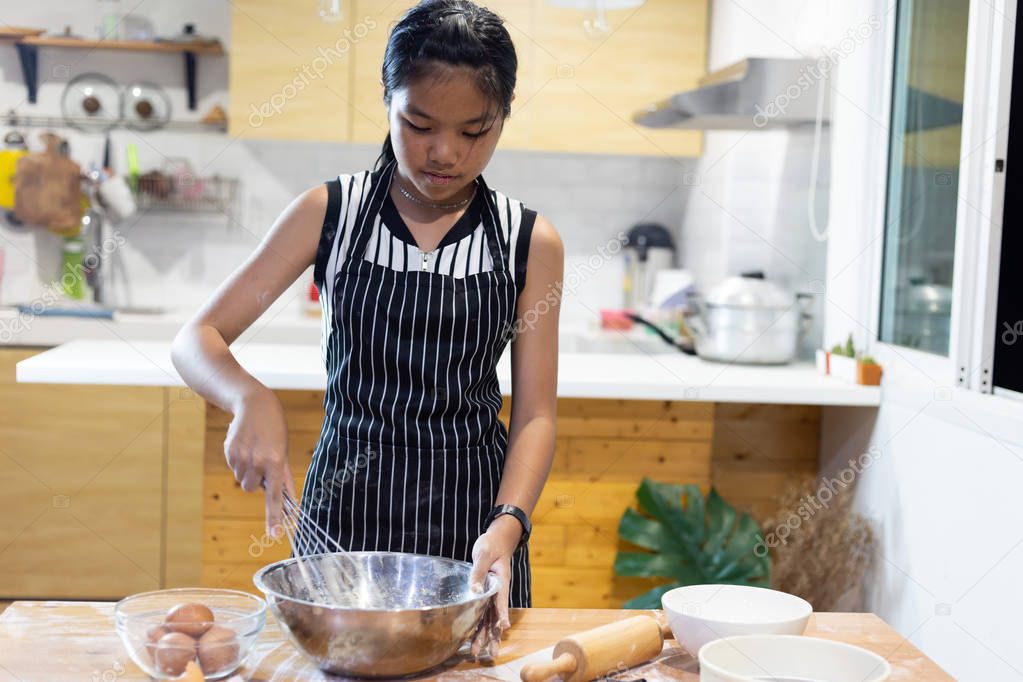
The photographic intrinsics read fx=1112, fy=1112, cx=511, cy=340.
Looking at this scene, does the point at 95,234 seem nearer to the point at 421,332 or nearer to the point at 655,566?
the point at 655,566

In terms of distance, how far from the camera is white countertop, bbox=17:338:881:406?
248 cm

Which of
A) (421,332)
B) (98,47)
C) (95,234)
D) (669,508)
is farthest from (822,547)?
(98,47)

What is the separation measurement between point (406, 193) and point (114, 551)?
224 centimetres

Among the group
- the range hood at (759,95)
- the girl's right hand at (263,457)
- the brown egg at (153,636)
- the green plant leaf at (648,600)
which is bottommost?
the green plant leaf at (648,600)

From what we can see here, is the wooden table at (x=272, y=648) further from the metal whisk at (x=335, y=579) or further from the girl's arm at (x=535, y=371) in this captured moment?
the girl's arm at (x=535, y=371)

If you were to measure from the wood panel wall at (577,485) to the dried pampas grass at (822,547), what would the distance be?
227mm

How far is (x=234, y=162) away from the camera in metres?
4.35

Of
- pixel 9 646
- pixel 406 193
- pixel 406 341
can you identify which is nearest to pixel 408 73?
pixel 406 193

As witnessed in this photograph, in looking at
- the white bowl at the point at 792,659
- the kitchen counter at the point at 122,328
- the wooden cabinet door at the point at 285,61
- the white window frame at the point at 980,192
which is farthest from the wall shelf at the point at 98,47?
the white bowl at the point at 792,659

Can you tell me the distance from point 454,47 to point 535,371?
0.42 metres

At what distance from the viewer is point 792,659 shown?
104cm

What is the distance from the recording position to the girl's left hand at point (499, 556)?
1.14 m

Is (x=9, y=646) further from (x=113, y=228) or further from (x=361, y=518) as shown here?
(x=113, y=228)

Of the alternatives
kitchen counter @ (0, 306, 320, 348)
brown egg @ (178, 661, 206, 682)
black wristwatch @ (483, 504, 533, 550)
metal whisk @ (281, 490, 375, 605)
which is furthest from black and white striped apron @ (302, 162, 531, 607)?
kitchen counter @ (0, 306, 320, 348)
